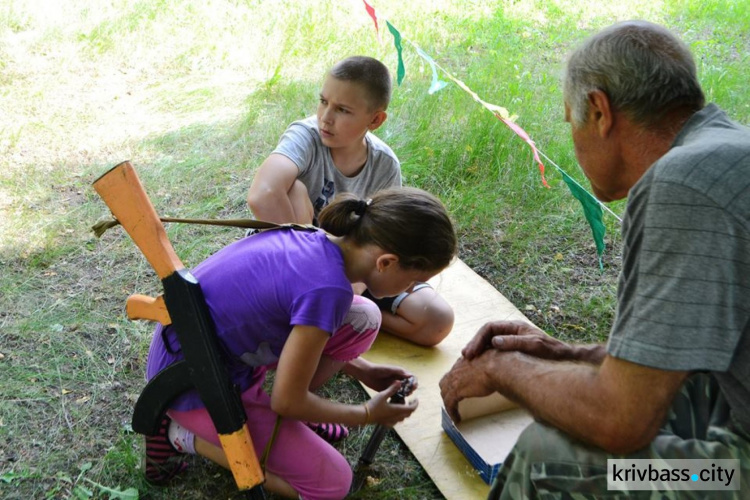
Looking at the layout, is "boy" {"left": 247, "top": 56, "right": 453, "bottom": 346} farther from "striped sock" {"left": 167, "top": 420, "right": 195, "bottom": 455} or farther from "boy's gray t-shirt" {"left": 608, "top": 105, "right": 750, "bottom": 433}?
"boy's gray t-shirt" {"left": 608, "top": 105, "right": 750, "bottom": 433}

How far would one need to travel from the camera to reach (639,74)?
5.40 feet

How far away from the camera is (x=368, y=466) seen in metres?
2.29

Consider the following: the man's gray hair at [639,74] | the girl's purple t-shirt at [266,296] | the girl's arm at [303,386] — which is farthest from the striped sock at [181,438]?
the man's gray hair at [639,74]

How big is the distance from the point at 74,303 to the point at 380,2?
4343 millimetres

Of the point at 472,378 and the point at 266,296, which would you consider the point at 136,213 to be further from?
the point at 472,378

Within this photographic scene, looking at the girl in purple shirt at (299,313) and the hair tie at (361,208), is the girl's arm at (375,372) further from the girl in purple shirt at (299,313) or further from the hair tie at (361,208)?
the hair tie at (361,208)

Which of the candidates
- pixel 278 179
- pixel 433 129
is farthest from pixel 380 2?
pixel 278 179

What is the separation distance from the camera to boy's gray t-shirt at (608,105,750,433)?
132 cm

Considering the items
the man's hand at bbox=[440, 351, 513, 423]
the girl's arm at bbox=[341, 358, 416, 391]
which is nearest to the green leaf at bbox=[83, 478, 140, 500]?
the girl's arm at bbox=[341, 358, 416, 391]

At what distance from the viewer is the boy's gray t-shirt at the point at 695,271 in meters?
1.32

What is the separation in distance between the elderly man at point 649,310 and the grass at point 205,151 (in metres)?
0.77

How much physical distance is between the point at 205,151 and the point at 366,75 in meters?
1.87

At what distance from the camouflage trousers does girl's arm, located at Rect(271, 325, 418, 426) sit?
0.52m

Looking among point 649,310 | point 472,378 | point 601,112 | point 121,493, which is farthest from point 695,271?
point 121,493
